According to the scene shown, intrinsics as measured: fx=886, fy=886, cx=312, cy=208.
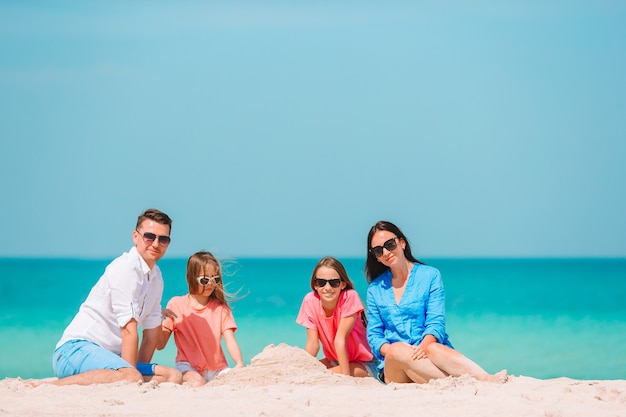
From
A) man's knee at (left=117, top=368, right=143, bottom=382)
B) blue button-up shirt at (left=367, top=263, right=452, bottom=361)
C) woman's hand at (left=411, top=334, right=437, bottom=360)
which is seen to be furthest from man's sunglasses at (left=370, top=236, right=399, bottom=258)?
man's knee at (left=117, top=368, right=143, bottom=382)

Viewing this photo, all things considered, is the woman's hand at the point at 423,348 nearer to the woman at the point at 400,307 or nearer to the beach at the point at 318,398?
the woman at the point at 400,307

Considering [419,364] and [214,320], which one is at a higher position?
[214,320]

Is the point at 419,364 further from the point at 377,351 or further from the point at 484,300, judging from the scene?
the point at 484,300

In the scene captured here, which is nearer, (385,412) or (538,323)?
(385,412)

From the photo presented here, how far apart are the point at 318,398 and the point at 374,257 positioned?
158 cm

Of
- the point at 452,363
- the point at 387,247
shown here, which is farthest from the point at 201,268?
the point at 452,363

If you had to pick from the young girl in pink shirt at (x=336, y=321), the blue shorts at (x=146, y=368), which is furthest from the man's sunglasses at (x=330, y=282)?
the blue shorts at (x=146, y=368)

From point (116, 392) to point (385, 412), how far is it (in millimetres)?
1740

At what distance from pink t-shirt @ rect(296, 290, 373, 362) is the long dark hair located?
8.4 inches

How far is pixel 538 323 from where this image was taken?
21.3 m

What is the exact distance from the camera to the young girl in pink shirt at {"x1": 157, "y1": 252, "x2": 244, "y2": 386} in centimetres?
693

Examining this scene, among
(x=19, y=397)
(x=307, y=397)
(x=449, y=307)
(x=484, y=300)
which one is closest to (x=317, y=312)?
(x=307, y=397)

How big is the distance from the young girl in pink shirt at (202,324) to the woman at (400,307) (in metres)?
1.14

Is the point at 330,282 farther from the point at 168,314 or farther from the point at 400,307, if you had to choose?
the point at 168,314
